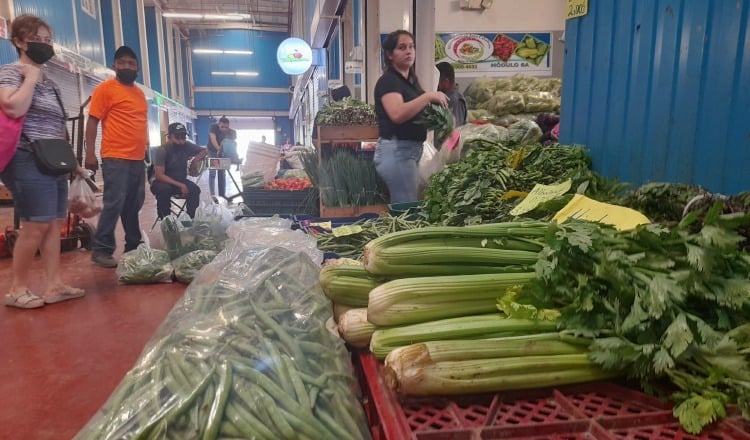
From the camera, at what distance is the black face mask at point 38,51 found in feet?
11.0

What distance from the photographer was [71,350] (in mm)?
2982

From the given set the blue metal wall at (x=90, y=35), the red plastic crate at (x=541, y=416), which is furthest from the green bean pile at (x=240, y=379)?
the blue metal wall at (x=90, y=35)

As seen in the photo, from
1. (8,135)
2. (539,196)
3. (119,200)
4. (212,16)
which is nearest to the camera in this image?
(539,196)

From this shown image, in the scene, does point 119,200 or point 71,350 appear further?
point 119,200

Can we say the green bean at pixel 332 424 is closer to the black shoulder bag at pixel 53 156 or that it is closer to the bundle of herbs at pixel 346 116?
the black shoulder bag at pixel 53 156

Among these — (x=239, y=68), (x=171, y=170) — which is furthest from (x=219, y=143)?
(x=239, y=68)

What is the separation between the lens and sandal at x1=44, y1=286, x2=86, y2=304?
152 inches

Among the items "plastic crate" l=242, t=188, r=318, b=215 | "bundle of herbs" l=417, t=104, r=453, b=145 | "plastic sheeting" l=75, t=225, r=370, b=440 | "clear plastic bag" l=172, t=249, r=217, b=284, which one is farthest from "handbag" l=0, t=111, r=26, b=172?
"bundle of herbs" l=417, t=104, r=453, b=145

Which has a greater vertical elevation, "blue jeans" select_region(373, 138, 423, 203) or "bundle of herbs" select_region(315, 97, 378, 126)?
"bundle of herbs" select_region(315, 97, 378, 126)

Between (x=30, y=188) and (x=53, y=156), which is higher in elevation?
(x=53, y=156)

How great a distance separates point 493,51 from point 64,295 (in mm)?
5069

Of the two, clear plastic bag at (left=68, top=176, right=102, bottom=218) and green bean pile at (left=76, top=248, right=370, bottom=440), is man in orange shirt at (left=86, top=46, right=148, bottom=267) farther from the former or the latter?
green bean pile at (left=76, top=248, right=370, bottom=440)

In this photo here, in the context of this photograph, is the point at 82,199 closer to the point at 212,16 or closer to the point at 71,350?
the point at 71,350

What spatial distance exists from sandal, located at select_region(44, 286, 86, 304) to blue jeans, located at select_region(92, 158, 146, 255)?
0.99 m
